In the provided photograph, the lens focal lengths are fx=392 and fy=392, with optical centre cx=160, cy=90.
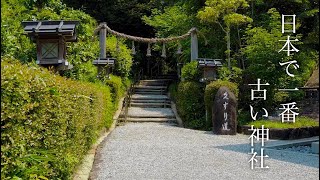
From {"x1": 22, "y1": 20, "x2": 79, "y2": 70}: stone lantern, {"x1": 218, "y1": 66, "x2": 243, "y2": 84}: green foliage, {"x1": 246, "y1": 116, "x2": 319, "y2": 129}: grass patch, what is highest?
{"x1": 22, "y1": 20, "x2": 79, "y2": 70}: stone lantern

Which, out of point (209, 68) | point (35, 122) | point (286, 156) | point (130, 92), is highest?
point (209, 68)

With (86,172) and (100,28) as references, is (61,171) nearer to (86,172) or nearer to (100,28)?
(86,172)

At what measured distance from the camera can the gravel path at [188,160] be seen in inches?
219

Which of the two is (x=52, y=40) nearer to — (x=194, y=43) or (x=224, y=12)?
(x=224, y=12)

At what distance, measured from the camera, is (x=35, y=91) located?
296cm

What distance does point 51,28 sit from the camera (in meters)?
6.63

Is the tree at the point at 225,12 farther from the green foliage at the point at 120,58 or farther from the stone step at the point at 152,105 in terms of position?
the green foliage at the point at 120,58

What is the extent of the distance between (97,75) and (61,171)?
29.5ft

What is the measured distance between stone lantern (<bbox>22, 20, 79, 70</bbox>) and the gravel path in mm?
1861

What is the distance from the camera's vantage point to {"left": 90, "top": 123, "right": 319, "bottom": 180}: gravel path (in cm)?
556

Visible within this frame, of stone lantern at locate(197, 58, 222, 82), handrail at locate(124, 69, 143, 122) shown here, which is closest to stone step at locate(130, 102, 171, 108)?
handrail at locate(124, 69, 143, 122)

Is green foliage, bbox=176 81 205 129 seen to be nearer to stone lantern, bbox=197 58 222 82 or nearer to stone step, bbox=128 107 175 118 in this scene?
stone lantern, bbox=197 58 222 82

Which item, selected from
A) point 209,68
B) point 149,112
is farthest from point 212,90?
point 149,112

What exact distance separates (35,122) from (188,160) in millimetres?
4033
